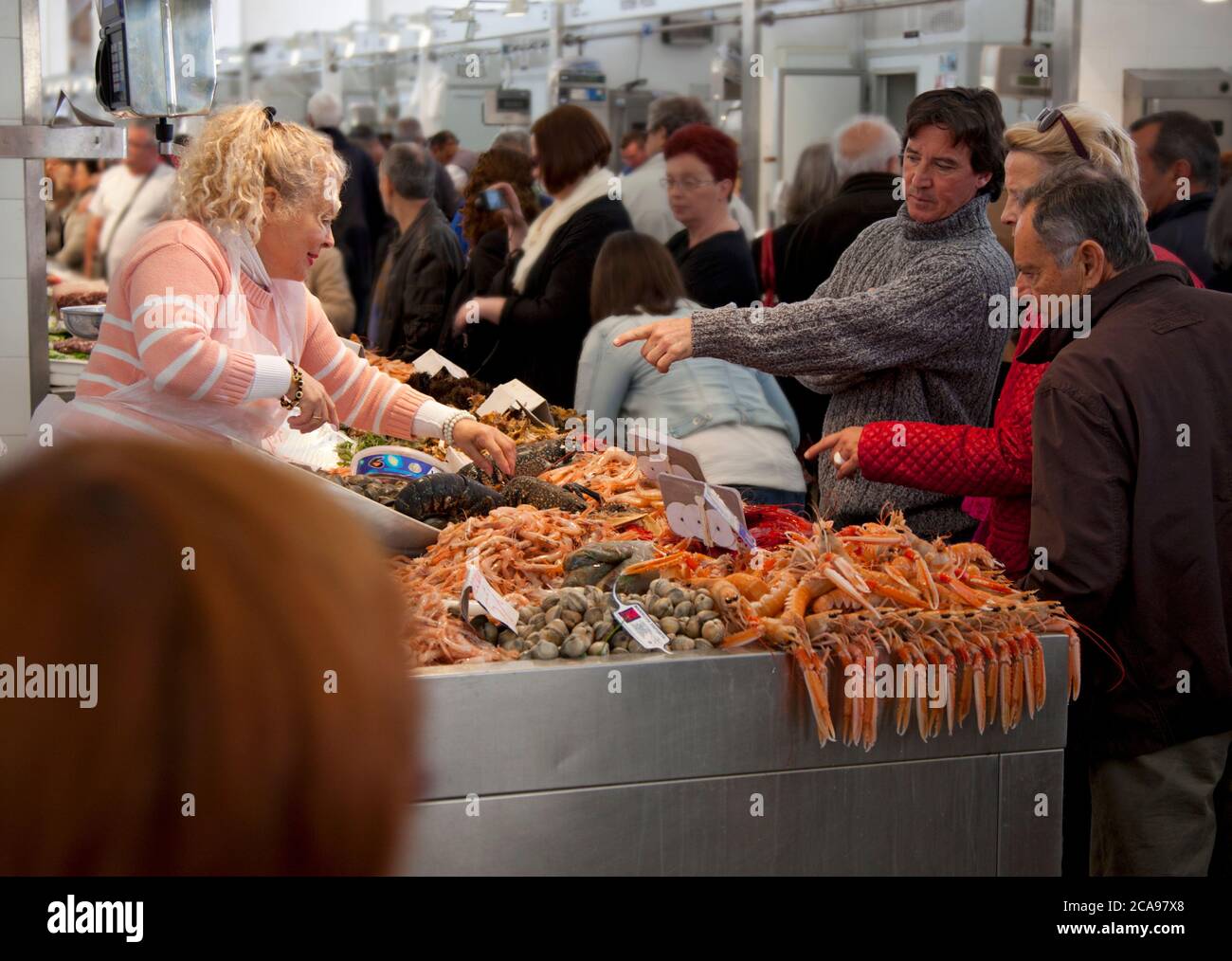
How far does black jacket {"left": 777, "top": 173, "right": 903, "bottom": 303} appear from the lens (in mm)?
5125

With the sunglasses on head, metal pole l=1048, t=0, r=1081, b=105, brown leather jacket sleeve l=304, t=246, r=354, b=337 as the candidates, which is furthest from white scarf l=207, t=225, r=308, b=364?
metal pole l=1048, t=0, r=1081, b=105

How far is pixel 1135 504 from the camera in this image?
2602mm

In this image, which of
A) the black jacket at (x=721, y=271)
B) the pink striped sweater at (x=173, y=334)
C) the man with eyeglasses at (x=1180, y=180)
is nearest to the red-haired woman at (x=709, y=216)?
the black jacket at (x=721, y=271)

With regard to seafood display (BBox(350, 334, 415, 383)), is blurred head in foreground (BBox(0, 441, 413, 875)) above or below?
above

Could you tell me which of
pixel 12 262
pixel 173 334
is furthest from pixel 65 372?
pixel 173 334

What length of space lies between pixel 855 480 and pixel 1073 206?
92cm

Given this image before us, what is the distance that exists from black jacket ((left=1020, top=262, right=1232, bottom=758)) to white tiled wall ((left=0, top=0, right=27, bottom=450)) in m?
3.39

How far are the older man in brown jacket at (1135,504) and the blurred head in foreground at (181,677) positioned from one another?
2050mm

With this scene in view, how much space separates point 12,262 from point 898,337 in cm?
298

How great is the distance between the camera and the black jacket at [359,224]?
881 cm

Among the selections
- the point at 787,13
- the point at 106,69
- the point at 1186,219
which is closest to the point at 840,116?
the point at 787,13

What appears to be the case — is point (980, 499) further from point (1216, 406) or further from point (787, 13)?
point (787, 13)

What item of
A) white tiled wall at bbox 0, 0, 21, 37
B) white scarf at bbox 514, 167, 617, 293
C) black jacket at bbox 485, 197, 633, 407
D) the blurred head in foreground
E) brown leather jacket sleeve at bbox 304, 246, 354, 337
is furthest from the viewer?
brown leather jacket sleeve at bbox 304, 246, 354, 337

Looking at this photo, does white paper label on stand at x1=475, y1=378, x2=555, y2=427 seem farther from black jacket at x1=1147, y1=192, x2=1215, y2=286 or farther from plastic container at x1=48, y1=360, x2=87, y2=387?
black jacket at x1=1147, y1=192, x2=1215, y2=286
